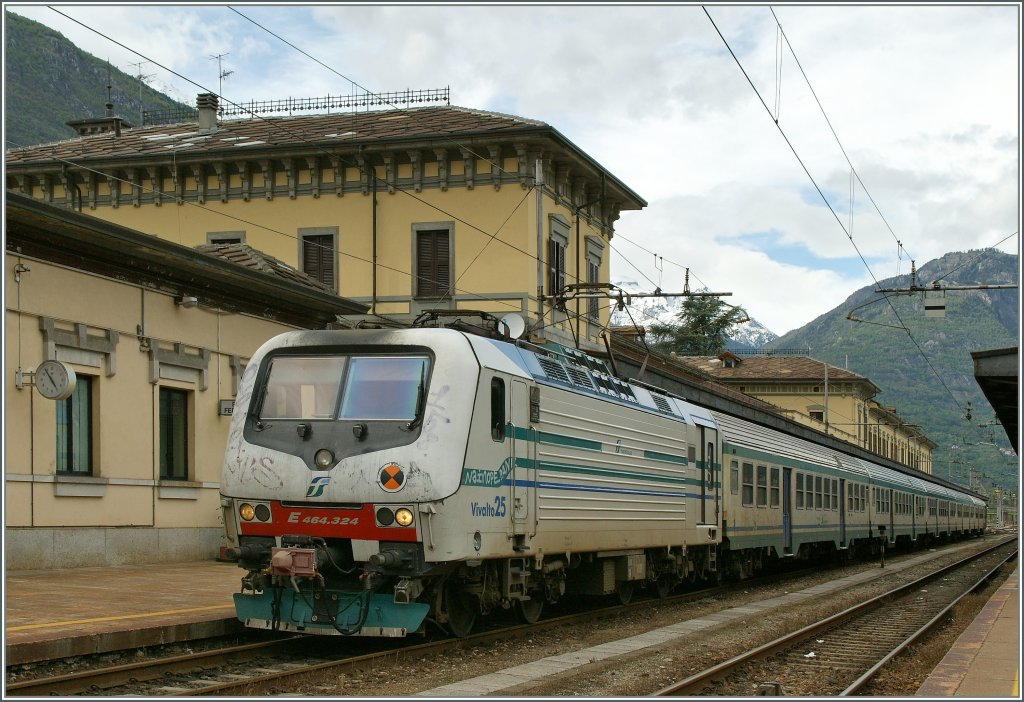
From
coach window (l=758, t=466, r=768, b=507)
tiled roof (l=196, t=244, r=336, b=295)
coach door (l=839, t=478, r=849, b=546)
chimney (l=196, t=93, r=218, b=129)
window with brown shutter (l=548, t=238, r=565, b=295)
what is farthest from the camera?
chimney (l=196, t=93, r=218, b=129)

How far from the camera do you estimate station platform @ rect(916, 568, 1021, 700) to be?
381 inches

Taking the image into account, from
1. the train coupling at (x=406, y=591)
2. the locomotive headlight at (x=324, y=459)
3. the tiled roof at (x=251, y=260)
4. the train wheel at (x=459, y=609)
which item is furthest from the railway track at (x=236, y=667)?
the tiled roof at (x=251, y=260)

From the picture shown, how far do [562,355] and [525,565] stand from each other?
8.63ft

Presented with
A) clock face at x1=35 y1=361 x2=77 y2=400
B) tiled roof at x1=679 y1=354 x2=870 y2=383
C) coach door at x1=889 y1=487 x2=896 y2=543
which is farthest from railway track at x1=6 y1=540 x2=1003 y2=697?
tiled roof at x1=679 y1=354 x2=870 y2=383

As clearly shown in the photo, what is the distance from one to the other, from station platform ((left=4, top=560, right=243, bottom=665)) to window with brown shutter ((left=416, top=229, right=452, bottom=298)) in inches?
574

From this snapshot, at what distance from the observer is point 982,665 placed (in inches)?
434

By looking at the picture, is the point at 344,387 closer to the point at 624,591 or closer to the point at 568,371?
the point at 568,371

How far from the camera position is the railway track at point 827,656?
35.3ft

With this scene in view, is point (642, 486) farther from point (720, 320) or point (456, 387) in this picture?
point (720, 320)

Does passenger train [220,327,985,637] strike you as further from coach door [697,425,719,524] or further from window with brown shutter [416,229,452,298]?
window with brown shutter [416,229,452,298]

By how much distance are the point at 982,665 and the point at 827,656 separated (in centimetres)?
238

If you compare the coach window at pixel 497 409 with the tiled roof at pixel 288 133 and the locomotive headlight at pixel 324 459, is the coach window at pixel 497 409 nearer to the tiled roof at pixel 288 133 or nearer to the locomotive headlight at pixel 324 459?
the locomotive headlight at pixel 324 459

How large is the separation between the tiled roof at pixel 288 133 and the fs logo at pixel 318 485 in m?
19.6

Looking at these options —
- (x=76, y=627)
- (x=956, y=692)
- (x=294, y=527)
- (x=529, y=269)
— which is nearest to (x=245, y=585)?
(x=294, y=527)
